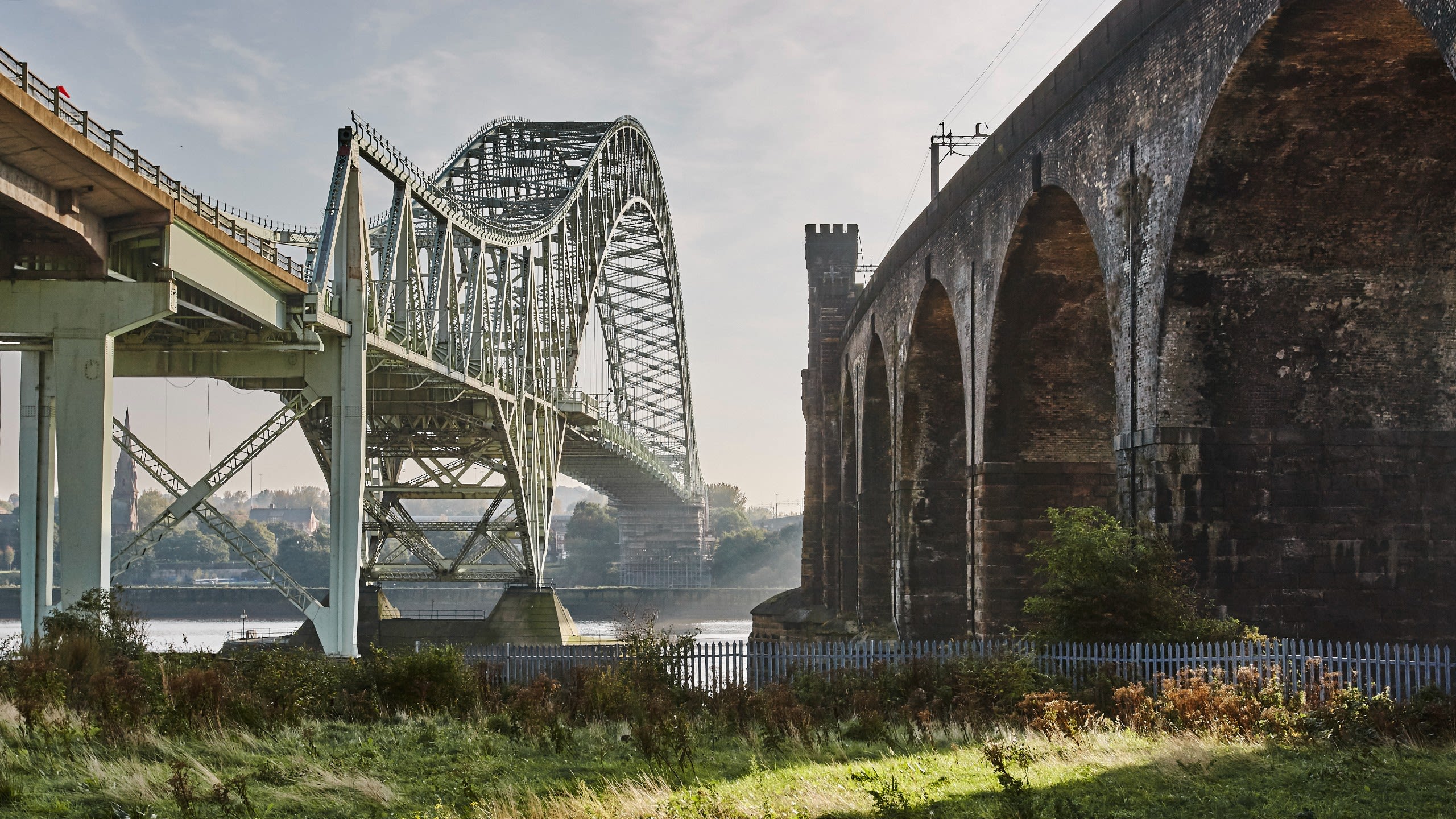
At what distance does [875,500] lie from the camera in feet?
127

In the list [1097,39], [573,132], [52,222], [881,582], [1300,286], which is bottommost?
[881,582]

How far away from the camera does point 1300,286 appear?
14.9 m

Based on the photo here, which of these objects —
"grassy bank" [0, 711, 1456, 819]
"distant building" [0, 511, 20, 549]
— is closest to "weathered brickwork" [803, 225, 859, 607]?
"grassy bank" [0, 711, 1456, 819]

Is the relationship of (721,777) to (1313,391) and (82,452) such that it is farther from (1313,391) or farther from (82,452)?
(82,452)

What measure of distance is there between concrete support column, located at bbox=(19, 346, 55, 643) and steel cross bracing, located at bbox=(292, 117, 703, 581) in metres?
5.72

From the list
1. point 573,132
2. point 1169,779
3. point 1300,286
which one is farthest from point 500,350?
point 1169,779

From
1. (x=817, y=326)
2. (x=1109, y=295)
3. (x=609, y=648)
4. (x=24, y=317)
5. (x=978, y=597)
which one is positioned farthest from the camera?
(x=817, y=326)

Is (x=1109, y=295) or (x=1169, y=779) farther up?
A: (x=1109, y=295)

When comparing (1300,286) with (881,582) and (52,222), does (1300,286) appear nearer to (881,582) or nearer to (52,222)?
(52,222)

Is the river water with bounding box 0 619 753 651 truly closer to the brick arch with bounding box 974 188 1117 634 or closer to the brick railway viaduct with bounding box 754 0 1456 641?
the brick arch with bounding box 974 188 1117 634

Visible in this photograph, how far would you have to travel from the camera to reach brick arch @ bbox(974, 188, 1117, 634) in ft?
71.8

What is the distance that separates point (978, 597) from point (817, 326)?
2775cm

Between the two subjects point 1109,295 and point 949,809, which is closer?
point 949,809

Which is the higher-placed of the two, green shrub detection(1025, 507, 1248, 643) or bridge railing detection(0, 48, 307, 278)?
bridge railing detection(0, 48, 307, 278)
